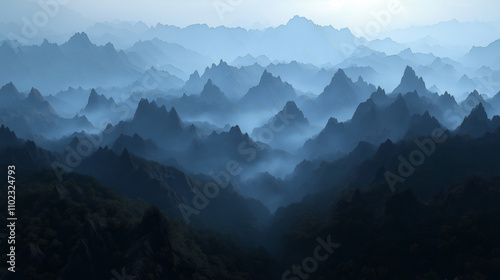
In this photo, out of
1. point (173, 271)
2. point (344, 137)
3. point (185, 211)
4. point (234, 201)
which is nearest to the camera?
point (173, 271)

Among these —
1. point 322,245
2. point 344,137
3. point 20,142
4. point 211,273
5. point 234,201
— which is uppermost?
point 20,142

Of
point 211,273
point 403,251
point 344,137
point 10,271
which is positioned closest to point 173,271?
point 211,273

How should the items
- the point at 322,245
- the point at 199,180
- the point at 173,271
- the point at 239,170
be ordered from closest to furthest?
the point at 173,271 < the point at 322,245 < the point at 199,180 < the point at 239,170

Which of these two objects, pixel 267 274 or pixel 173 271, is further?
pixel 267 274

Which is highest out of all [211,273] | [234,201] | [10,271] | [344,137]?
[344,137]

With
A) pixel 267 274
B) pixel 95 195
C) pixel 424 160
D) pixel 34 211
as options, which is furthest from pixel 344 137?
pixel 34 211

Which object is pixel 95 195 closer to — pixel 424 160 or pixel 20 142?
pixel 20 142

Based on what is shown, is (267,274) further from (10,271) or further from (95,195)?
Answer: (10,271)

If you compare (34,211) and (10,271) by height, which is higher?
(34,211)

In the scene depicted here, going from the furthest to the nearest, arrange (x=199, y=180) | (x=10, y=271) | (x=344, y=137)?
(x=344, y=137), (x=199, y=180), (x=10, y=271)
